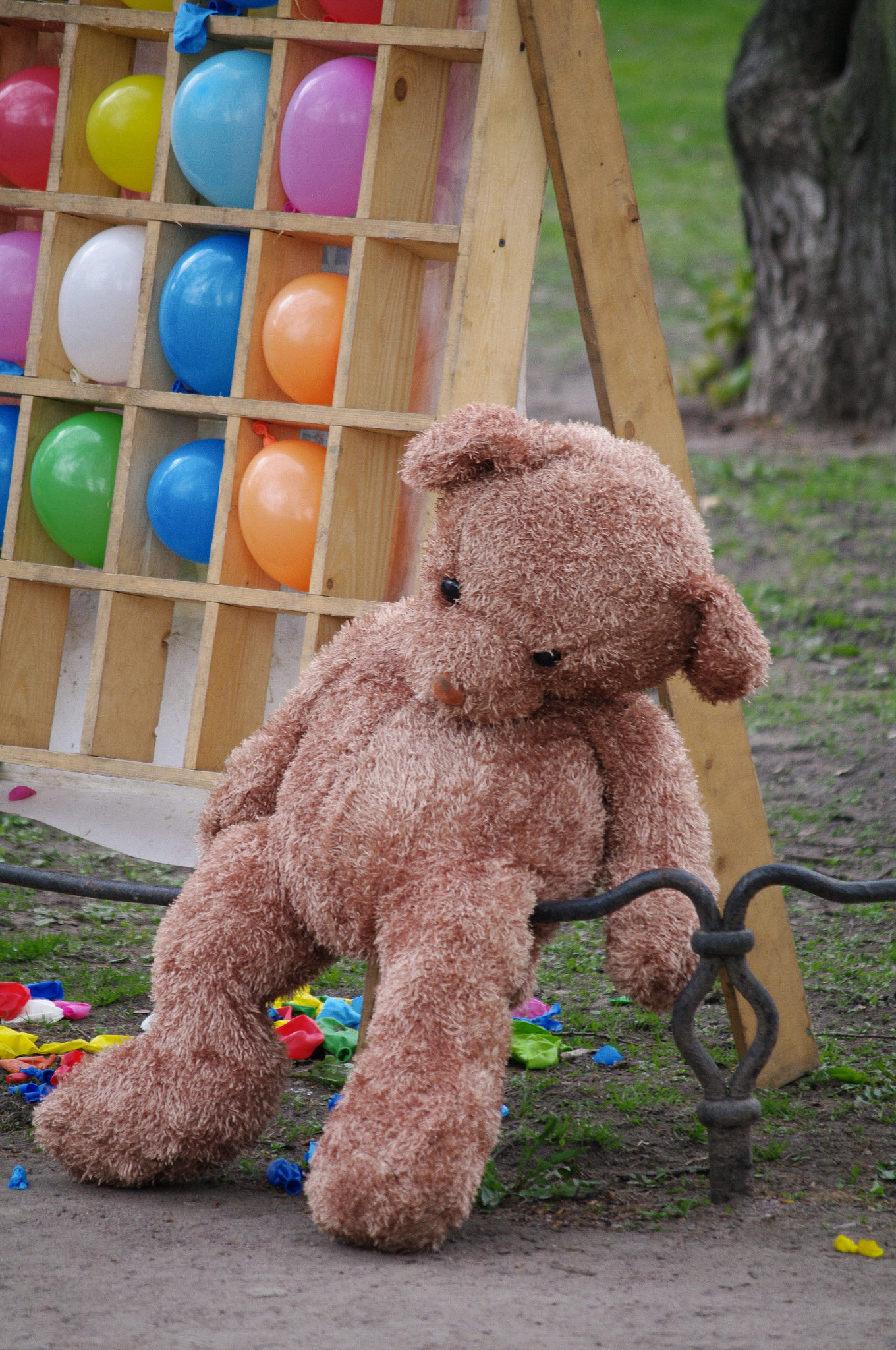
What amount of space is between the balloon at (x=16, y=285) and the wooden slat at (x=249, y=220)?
0.08m

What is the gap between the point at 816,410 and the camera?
304 inches

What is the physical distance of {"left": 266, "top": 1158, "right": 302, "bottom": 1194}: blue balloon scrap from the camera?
1.98 m

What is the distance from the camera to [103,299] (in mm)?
2453

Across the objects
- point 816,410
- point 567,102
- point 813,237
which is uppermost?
point 813,237

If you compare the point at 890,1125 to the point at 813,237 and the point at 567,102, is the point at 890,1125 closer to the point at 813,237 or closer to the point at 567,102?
the point at 567,102

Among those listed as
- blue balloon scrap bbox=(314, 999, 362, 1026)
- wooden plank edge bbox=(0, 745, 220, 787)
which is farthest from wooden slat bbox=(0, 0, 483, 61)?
blue balloon scrap bbox=(314, 999, 362, 1026)

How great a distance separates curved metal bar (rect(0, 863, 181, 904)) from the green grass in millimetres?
7667

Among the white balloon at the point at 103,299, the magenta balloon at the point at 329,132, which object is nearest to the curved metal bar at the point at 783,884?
the magenta balloon at the point at 329,132

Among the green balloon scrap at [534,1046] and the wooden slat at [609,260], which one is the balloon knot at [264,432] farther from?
the green balloon scrap at [534,1046]

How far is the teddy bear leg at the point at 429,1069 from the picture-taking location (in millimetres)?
1616

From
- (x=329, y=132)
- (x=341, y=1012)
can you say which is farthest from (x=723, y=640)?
(x=341, y=1012)

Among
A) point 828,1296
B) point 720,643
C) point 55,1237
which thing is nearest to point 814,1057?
point 828,1296

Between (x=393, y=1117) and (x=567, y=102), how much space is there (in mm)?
1590

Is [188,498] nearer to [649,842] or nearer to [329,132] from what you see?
[329,132]
